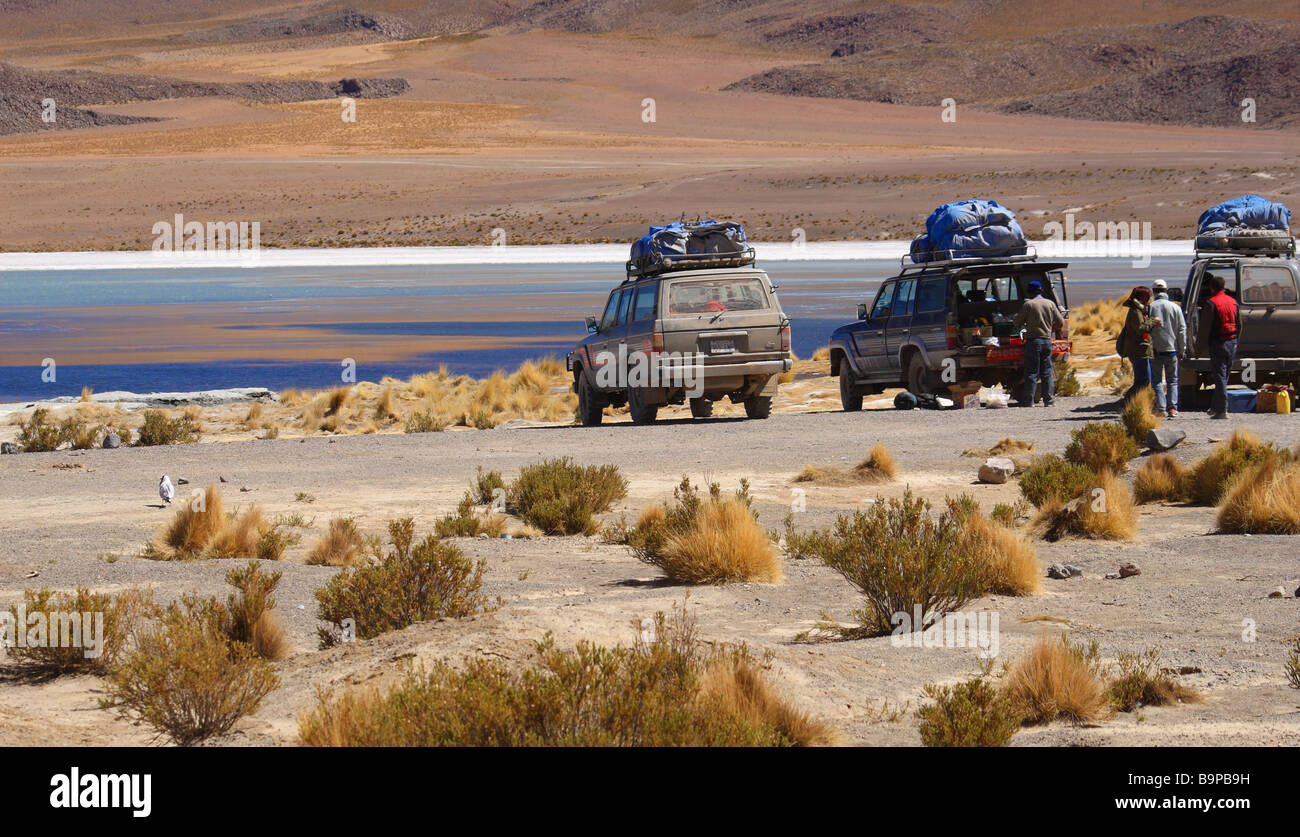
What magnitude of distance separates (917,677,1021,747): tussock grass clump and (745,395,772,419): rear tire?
14.1 meters

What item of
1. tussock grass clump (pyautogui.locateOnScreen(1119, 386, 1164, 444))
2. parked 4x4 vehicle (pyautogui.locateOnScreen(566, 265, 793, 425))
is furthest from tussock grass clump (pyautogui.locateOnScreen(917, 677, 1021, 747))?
parked 4x4 vehicle (pyautogui.locateOnScreen(566, 265, 793, 425))

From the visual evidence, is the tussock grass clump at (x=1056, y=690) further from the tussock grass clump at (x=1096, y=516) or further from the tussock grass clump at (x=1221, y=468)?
the tussock grass clump at (x=1221, y=468)

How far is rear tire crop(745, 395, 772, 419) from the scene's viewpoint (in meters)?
20.7

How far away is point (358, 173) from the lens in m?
104

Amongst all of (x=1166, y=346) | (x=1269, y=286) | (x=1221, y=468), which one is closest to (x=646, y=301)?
(x=1166, y=346)

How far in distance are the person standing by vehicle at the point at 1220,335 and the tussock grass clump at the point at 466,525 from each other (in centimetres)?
911

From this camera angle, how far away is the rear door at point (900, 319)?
809 inches

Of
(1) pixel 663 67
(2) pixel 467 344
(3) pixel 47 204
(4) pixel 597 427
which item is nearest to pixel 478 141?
(3) pixel 47 204

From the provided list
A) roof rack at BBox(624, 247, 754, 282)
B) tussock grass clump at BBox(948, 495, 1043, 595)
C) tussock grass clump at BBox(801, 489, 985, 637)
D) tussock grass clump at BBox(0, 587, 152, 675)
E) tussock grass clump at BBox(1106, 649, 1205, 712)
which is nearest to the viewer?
tussock grass clump at BBox(1106, 649, 1205, 712)

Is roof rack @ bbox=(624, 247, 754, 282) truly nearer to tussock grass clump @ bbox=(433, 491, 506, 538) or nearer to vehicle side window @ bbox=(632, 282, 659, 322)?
vehicle side window @ bbox=(632, 282, 659, 322)

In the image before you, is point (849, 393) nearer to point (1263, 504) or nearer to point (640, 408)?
point (640, 408)

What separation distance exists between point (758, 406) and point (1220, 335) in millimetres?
5972
